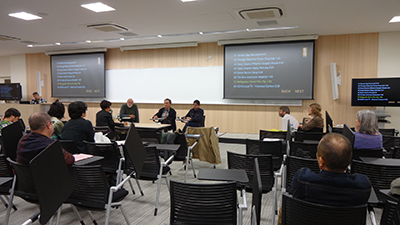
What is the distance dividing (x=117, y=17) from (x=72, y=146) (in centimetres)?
387

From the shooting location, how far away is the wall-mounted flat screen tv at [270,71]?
7746mm

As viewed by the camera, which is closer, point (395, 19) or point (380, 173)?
point (380, 173)

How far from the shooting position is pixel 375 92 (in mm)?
6863

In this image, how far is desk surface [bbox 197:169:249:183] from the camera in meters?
1.95

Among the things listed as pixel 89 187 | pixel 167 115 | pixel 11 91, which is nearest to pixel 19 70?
pixel 11 91

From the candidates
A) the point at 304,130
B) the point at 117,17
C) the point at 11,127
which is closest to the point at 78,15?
the point at 117,17

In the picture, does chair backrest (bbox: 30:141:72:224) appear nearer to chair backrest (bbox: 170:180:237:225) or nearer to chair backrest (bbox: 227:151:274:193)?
chair backrest (bbox: 170:180:237:225)

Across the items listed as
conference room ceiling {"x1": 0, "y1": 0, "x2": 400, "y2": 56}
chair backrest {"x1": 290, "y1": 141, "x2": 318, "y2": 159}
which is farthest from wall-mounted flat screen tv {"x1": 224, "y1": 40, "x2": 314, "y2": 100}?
chair backrest {"x1": 290, "y1": 141, "x2": 318, "y2": 159}

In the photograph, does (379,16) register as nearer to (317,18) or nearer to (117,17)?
(317,18)

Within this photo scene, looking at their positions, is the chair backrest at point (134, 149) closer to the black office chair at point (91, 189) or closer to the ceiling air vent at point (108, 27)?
the black office chair at point (91, 189)

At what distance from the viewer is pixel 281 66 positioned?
796cm

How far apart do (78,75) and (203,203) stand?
980 cm

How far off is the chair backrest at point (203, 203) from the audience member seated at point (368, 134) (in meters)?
2.14

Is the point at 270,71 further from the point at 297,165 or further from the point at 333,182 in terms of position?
the point at 333,182
